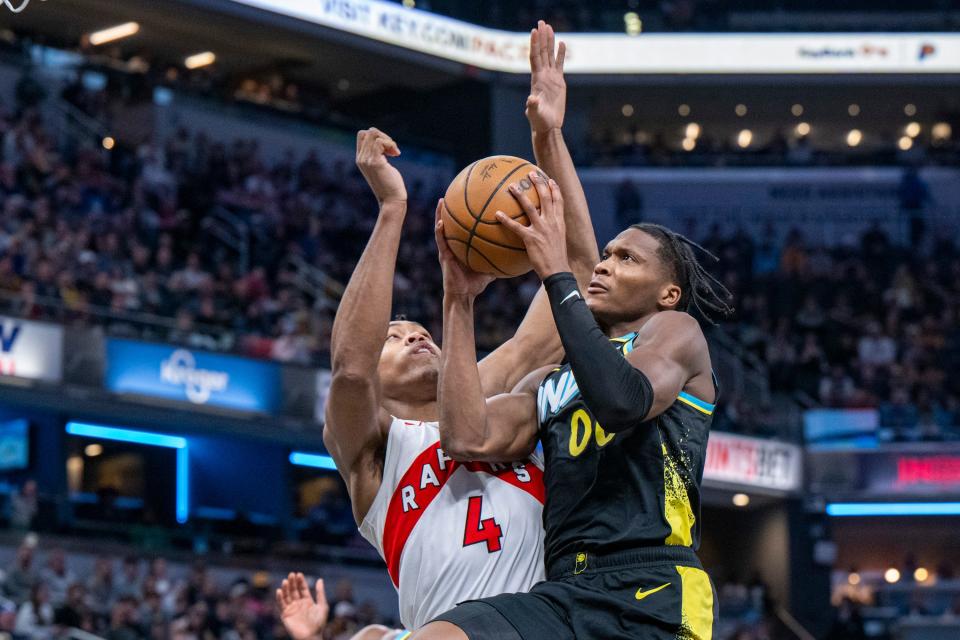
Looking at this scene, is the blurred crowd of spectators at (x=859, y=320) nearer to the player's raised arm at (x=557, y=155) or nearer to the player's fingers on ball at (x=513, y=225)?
the player's raised arm at (x=557, y=155)

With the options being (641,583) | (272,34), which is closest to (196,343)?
(272,34)

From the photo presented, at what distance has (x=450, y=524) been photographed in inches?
204

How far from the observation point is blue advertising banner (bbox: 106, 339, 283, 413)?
62.8ft

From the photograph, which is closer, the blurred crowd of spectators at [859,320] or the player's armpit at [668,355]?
the player's armpit at [668,355]

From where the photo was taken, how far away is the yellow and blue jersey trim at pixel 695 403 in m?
4.82

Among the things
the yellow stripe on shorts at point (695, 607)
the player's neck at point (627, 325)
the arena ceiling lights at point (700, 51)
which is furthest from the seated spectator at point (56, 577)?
the arena ceiling lights at point (700, 51)

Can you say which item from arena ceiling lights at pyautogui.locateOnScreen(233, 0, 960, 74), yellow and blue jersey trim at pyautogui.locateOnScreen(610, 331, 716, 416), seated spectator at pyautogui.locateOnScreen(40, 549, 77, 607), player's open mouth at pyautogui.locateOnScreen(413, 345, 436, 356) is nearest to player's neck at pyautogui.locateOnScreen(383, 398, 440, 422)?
player's open mouth at pyautogui.locateOnScreen(413, 345, 436, 356)

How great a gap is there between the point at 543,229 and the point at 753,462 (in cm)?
2044

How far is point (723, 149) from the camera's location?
106 feet

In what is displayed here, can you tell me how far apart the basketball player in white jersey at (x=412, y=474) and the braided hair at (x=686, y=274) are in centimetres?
54

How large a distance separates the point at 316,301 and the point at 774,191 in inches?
489

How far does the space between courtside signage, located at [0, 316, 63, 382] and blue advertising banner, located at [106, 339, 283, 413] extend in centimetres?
70

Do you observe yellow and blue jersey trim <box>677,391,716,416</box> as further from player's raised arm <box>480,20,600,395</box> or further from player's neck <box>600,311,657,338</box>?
player's raised arm <box>480,20,600,395</box>

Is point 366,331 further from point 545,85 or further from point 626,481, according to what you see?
point 545,85
